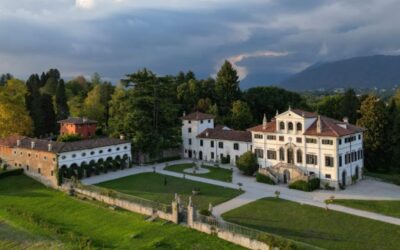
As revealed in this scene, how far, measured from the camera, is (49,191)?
159 feet

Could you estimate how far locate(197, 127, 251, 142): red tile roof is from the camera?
196 feet

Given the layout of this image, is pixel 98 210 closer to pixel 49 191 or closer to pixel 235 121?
pixel 49 191

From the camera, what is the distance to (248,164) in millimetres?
52750

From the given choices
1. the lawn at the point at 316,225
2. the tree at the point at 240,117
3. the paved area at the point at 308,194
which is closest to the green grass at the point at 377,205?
the paved area at the point at 308,194

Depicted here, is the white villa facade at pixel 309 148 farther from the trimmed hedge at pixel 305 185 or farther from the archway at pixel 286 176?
the trimmed hedge at pixel 305 185

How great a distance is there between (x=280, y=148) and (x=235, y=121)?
27246 millimetres

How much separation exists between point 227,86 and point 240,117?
39.2ft

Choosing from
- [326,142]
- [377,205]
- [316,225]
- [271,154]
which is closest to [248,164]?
[271,154]

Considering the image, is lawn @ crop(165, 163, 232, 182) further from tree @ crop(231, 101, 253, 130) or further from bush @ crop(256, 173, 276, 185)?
tree @ crop(231, 101, 253, 130)

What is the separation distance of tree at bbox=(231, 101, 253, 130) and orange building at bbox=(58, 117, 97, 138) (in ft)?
86.1

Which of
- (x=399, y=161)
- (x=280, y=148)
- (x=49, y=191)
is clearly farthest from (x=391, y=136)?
(x=49, y=191)

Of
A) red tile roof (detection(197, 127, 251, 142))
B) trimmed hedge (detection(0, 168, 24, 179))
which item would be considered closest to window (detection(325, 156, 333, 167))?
red tile roof (detection(197, 127, 251, 142))

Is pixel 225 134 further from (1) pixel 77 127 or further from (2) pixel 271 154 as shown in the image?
(1) pixel 77 127

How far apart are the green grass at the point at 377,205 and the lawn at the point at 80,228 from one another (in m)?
14.9
